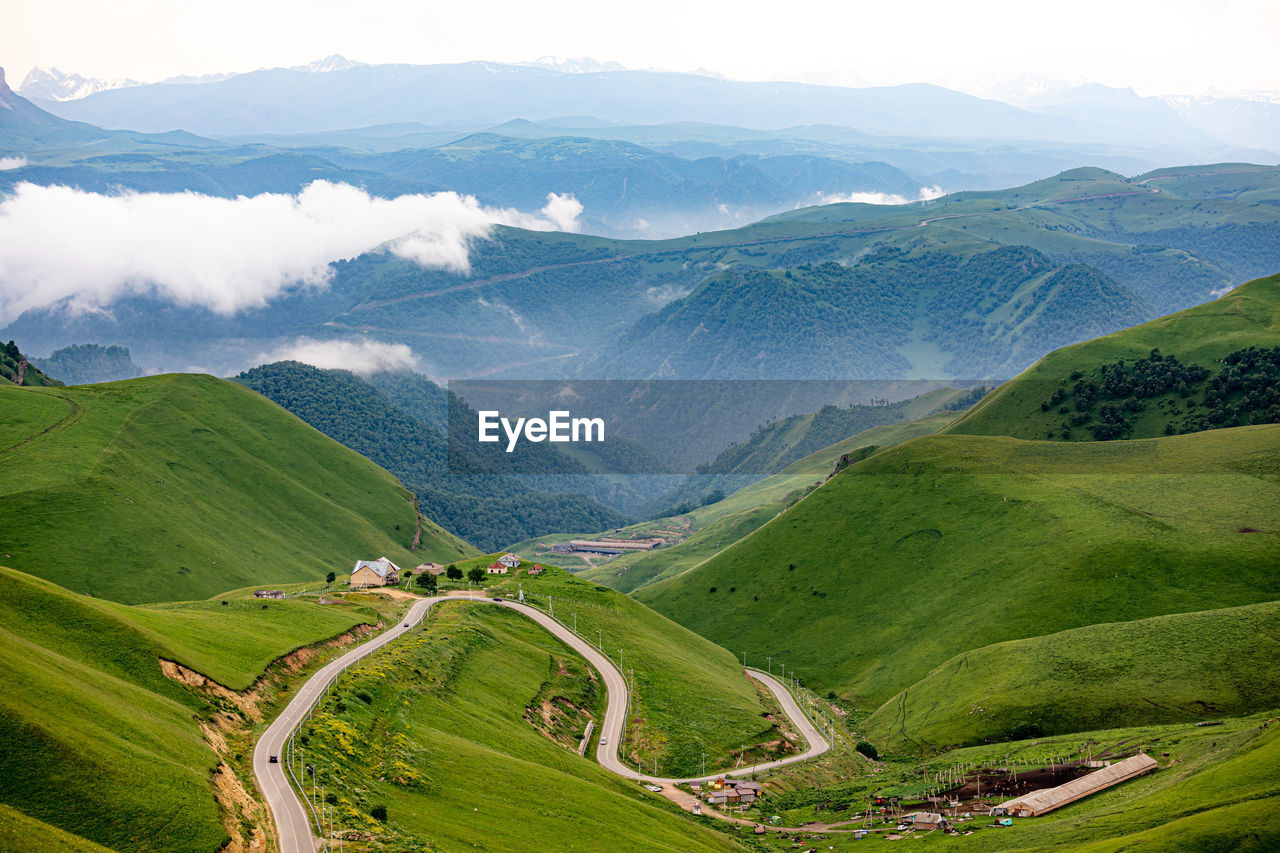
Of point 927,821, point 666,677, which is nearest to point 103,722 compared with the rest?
point 927,821

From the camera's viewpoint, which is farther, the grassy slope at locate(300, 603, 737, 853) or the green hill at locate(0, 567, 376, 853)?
the grassy slope at locate(300, 603, 737, 853)

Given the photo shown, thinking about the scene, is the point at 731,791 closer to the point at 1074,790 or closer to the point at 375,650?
the point at 1074,790

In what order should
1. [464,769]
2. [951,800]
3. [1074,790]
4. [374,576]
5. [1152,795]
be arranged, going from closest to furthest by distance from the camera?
[464,769] → [1152,795] → [1074,790] → [951,800] → [374,576]

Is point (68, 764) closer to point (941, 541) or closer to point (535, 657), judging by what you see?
point (535, 657)

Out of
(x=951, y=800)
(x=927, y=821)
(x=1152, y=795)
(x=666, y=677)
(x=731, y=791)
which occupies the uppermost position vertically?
(x=1152, y=795)

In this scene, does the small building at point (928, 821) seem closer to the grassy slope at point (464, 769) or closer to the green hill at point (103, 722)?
the grassy slope at point (464, 769)

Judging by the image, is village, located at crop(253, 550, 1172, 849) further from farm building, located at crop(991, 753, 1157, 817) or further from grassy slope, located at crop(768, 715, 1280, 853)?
grassy slope, located at crop(768, 715, 1280, 853)

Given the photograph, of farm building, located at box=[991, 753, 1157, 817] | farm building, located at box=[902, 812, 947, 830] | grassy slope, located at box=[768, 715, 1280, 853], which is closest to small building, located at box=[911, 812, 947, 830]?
farm building, located at box=[902, 812, 947, 830]
